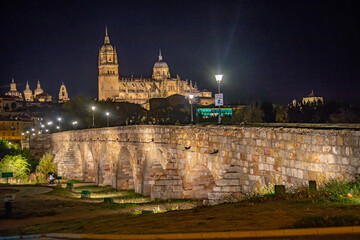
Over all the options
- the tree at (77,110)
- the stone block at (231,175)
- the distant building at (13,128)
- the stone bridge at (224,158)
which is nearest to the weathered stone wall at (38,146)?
the stone bridge at (224,158)

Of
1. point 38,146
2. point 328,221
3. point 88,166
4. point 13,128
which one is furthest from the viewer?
point 13,128

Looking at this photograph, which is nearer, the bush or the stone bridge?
the stone bridge

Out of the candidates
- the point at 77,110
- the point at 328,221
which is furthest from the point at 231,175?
the point at 77,110

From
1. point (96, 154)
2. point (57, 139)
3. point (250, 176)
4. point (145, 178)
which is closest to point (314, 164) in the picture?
point (250, 176)

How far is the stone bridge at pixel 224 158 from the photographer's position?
11336mm

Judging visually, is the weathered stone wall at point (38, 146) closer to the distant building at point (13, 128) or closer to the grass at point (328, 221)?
the grass at point (328, 221)

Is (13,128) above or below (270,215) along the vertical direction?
above

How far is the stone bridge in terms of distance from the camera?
11.3 meters

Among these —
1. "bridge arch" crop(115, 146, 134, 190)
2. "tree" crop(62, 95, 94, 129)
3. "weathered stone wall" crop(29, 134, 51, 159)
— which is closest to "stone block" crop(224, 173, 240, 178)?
"bridge arch" crop(115, 146, 134, 190)

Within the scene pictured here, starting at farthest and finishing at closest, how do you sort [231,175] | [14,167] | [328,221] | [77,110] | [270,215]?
[77,110] < [14,167] < [231,175] < [270,215] < [328,221]

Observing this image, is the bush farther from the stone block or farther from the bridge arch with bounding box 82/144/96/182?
the stone block

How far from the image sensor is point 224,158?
55.3 feet

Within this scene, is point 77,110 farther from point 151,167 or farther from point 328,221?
point 328,221

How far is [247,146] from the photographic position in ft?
49.8
